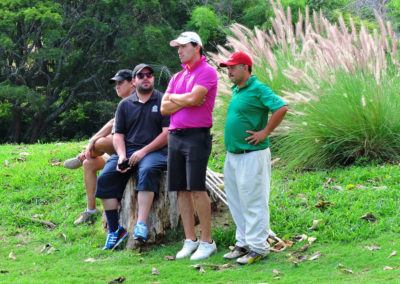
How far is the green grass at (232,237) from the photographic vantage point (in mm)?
4305

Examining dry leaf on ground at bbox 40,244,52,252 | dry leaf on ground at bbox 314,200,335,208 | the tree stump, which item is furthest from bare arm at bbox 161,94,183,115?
dry leaf on ground at bbox 40,244,52,252

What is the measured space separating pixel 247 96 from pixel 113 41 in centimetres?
1781

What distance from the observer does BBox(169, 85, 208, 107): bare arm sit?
15.4ft

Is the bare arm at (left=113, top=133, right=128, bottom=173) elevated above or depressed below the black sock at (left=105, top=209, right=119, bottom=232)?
above

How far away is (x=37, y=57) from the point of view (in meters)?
19.3

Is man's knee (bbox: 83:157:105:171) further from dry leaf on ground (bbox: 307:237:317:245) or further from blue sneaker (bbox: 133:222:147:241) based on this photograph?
dry leaf on ground (bbox: 307:237:317:245)

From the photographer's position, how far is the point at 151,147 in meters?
5.45

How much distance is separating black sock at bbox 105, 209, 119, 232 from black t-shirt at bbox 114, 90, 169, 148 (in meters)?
0.70

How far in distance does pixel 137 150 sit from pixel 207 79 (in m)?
1.22

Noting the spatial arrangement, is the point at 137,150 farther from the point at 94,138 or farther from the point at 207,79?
the point at 207,79

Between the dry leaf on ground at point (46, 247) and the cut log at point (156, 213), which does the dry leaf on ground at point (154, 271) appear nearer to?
the cut log at point (156, 213)

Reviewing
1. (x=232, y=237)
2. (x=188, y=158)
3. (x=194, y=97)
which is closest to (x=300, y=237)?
(x=232, y=237)

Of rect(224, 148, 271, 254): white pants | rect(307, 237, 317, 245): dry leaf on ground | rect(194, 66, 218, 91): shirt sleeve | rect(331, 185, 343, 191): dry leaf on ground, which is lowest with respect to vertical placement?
rect(307, 237, 317, 245): dry leaf on ground

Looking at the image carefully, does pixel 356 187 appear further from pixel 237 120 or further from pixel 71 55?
pixel 71 55
